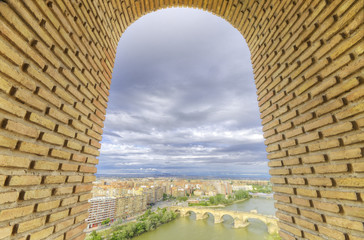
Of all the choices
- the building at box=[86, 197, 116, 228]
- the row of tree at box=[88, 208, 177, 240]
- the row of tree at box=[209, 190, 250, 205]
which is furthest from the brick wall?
the row of tree at box=[209, 190, 250, 205]

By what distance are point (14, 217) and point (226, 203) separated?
50103 mm

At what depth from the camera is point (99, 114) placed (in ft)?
6.70

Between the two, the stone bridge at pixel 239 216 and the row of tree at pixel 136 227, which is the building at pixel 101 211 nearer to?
the row of tree at pixel 136 227

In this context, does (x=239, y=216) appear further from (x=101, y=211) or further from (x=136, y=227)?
(x=101, y=211)

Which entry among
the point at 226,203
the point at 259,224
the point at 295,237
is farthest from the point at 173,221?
the point at 295,237

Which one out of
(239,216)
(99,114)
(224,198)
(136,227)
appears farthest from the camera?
(224,198)

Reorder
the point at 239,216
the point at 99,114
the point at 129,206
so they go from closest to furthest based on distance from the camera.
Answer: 1. the point at 99,114
2. the point at 239,216
3. the point at 129,206

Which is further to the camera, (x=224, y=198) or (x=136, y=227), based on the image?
(x=224, y=198)

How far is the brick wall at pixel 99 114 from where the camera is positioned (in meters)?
1.01

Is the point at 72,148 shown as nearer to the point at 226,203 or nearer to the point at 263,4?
the point at 263,4

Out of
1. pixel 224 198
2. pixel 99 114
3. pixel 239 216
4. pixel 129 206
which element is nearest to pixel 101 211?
pixel 129 206

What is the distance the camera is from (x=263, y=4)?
2.27 meters

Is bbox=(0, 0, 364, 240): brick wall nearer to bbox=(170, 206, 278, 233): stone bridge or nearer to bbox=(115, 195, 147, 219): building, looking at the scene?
bbox=(170, 206, 278, 233): stone bridge

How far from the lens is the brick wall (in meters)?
1.01
